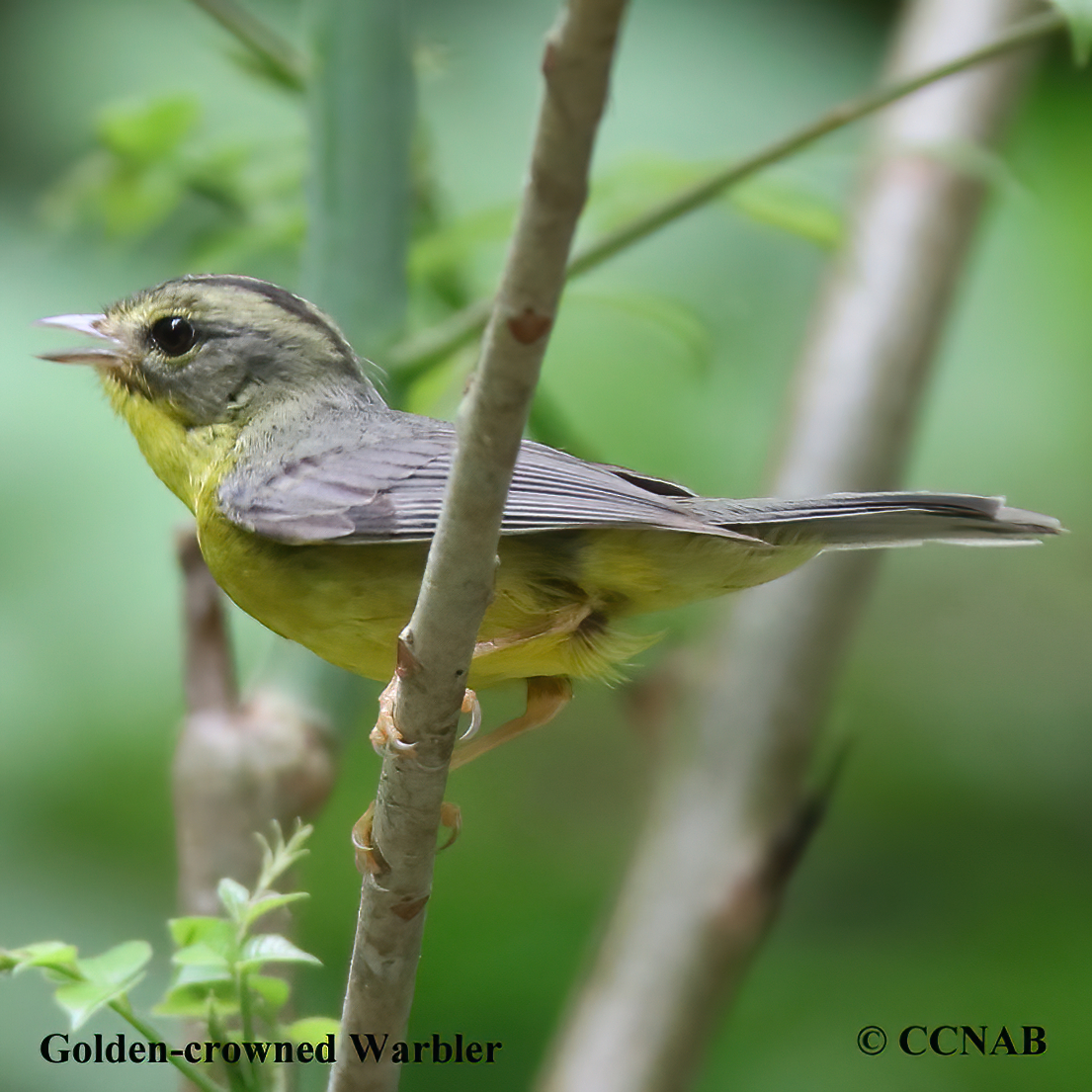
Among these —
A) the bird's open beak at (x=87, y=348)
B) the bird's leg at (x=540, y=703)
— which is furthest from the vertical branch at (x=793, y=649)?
the bird's open beak at (x=87, y=348)

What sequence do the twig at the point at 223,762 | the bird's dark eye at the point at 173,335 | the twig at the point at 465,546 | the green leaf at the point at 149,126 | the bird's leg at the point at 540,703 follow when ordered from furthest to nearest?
the green leaf at the point at 149,126
the bird's dark eye at the point at 173,335
the twig at the point at 223,762
the bird's leg at the point at 540,703
the twig at the point at 465,546

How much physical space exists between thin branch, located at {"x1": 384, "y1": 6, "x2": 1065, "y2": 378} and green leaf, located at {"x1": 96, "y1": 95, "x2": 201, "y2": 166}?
3.05ft

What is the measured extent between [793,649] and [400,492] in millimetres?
1977

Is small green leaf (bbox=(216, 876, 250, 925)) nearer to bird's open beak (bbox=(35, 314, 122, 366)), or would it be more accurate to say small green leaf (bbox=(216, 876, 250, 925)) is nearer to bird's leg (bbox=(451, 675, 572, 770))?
bird's leg (bbox=(451, 675, 572, 770))

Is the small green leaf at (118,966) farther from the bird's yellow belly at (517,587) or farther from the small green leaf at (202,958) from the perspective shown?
the bird's yellow belly at (517,587)

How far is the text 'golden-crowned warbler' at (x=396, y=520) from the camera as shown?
8.11ft

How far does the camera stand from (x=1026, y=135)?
5387 millimetres

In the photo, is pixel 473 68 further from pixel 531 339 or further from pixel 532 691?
pixel 531 339

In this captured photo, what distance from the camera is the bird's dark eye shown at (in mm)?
3045

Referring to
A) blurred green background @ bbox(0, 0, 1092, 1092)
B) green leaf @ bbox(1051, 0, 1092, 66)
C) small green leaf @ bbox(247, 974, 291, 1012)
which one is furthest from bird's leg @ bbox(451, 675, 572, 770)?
green leaf @ bbox(1051, 0, 1092, 66)

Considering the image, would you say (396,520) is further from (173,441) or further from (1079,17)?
(1079,17)

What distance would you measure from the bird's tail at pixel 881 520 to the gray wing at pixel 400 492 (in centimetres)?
12

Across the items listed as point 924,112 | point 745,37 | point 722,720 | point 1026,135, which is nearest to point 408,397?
point 722,720

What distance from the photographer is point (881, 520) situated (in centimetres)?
256
